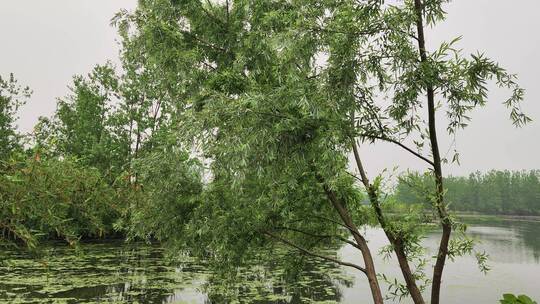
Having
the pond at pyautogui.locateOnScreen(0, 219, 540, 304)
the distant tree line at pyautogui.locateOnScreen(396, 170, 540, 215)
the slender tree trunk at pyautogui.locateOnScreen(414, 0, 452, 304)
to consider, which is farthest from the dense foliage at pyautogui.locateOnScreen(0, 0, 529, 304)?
the distant tree line at pyautogui.locateOnScreen(396, 170, 540, 215)

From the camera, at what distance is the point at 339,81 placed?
20.1 feet

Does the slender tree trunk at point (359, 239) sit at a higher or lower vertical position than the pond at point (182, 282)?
higher

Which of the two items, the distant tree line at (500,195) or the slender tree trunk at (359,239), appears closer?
the slender tree trunk at (359,239)

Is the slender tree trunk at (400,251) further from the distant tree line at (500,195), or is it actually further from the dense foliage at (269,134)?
the distant tree line at (500,195)

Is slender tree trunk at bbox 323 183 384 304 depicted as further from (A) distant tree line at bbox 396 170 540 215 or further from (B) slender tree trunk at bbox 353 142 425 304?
(A) distant tree line at bbox 396 170 540 215

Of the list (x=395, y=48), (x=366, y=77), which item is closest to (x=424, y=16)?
(x=395, y=48)

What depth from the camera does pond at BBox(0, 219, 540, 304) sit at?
1166 cm

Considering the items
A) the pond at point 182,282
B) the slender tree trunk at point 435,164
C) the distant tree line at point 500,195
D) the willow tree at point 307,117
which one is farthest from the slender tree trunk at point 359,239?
the distant tree line at point 500,195

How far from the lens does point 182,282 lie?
13938mm

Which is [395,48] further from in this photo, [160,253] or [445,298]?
[160,253]

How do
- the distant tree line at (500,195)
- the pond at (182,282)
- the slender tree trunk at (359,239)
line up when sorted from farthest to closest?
the distant tree line at (500,195) → the pond at (182,282) → the slender tree trunk at (359,239)

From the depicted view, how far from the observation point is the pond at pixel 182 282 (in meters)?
11.7

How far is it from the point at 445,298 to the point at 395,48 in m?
10.7

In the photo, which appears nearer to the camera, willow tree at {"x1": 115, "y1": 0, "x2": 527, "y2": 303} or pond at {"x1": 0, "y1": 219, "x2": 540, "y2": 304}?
willow tree at {"x1": 115, "y1": 0, "x2": 527, "y2": 303}
